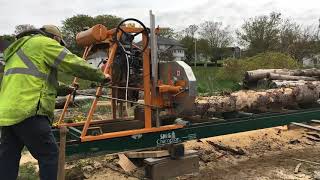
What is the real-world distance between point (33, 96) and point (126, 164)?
104 inches

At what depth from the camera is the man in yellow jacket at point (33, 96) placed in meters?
3.61

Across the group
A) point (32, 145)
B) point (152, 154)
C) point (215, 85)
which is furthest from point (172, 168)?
point (215, 85)

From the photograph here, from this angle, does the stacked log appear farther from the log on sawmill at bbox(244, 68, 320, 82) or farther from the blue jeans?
the blue jeans

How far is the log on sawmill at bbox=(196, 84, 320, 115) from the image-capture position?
6.81 meters

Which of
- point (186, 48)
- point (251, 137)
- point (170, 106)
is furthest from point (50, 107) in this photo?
point (186, 48)

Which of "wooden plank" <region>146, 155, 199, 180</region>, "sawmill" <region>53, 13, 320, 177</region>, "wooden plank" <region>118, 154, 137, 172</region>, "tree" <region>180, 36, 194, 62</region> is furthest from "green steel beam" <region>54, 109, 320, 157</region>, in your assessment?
"tree" <region>180, 36, 194, 62</region>

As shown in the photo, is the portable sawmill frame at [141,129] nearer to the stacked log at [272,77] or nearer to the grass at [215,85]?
the stacked log at [272,77]

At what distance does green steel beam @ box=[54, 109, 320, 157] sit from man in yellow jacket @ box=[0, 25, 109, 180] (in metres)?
1.18

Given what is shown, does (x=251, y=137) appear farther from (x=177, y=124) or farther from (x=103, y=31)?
(x=103, y=31)

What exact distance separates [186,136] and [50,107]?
2527mm

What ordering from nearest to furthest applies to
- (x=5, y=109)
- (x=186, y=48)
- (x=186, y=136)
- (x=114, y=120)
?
(x=5, y=109) → (x=186, y=136) → (x=114, y=120) → (x=186, y=48)

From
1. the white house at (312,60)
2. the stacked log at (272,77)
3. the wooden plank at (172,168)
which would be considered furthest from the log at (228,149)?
the white house at (312,60)

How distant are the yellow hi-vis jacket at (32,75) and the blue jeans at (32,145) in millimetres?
101

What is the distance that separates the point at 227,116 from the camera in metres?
7.09
